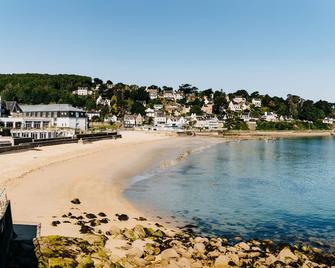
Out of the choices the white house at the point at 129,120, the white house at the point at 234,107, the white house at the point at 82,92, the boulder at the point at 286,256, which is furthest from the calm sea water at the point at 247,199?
the white house at the point at 234,107

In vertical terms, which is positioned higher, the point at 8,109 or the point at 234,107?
the point at 234,107

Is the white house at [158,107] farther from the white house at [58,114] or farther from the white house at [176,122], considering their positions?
the white house at [58,114]

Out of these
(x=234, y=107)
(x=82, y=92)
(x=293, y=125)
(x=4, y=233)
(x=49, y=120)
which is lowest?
(x=4, y=233)

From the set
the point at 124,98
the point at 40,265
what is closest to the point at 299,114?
the point at 124,98

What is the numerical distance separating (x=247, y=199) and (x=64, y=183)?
45.8ft

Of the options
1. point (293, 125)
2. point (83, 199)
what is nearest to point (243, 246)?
point (83, 199)

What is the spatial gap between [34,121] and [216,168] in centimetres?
4474

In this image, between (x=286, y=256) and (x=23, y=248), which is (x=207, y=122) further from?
(x=23, y=248)

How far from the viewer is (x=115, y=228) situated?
776 inches

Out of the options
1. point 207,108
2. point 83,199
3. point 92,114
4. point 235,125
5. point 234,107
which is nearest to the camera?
point 83,199

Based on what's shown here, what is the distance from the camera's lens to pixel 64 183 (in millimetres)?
32375

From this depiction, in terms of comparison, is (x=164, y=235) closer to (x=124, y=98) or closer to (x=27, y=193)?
(x=27, y=193)

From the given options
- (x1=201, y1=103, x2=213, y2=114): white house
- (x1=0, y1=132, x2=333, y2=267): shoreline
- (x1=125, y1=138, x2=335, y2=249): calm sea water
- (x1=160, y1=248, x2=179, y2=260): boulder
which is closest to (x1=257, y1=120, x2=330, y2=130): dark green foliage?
(x1=201, y1=103, x2=213, y2=114): white house

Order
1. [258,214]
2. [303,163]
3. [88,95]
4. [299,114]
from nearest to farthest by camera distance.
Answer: [258,214]
[303,163]
[88,95]
[299,114]
